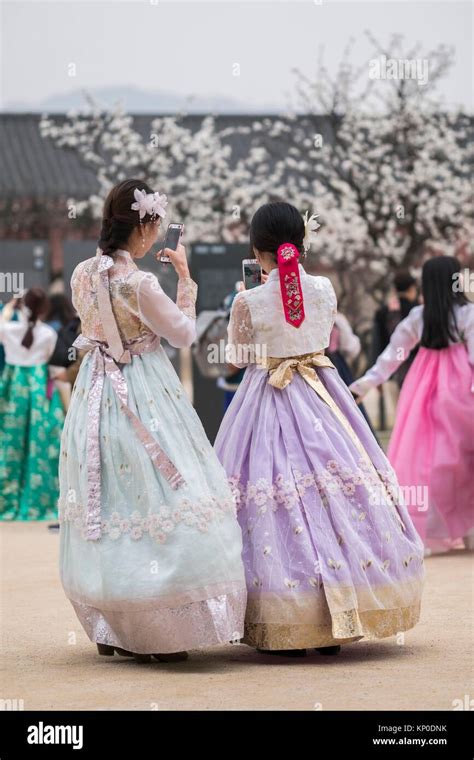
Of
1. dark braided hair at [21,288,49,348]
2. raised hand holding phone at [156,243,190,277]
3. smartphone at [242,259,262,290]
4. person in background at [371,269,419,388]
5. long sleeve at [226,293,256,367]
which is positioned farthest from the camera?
person in background at [371,269,419,388]

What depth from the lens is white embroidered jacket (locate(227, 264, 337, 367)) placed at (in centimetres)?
494

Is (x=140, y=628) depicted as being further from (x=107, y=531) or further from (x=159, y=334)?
(x=159, y=334)

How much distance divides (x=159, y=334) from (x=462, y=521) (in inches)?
131

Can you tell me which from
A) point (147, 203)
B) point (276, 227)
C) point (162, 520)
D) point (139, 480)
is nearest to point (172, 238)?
point (147, 203)

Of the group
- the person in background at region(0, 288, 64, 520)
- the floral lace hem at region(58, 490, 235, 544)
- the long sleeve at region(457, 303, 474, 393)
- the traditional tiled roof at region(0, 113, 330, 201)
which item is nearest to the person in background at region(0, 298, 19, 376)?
the person in background at region(0, 288, 64, 520)

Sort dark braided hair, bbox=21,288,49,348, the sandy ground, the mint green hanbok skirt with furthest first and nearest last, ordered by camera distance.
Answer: dark braided hair, bbox=21,288,49,348 < the mint green hanbok skirt < the sandy ground

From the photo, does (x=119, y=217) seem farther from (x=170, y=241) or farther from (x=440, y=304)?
(x=440, y=304)

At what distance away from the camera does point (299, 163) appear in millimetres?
19125

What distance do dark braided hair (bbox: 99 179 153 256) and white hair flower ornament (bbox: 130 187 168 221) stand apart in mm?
28

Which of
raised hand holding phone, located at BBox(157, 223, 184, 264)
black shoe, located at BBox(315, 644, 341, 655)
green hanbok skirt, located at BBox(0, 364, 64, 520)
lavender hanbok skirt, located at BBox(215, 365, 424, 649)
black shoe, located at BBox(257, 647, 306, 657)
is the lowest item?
green hanbok skirt, located at BBox(0, 364, 64, 520)

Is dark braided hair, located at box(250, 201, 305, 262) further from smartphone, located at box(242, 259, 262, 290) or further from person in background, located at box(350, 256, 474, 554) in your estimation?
person in background, located at box(350, 256, 474, 554)

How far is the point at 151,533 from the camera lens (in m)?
4.53

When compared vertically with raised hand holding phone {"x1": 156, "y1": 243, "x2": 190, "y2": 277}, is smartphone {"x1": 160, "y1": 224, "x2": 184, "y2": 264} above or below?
above

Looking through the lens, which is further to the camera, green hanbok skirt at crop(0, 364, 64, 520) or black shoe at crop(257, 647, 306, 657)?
green hanbok skirt at crop(0, 364, 64, 520)
